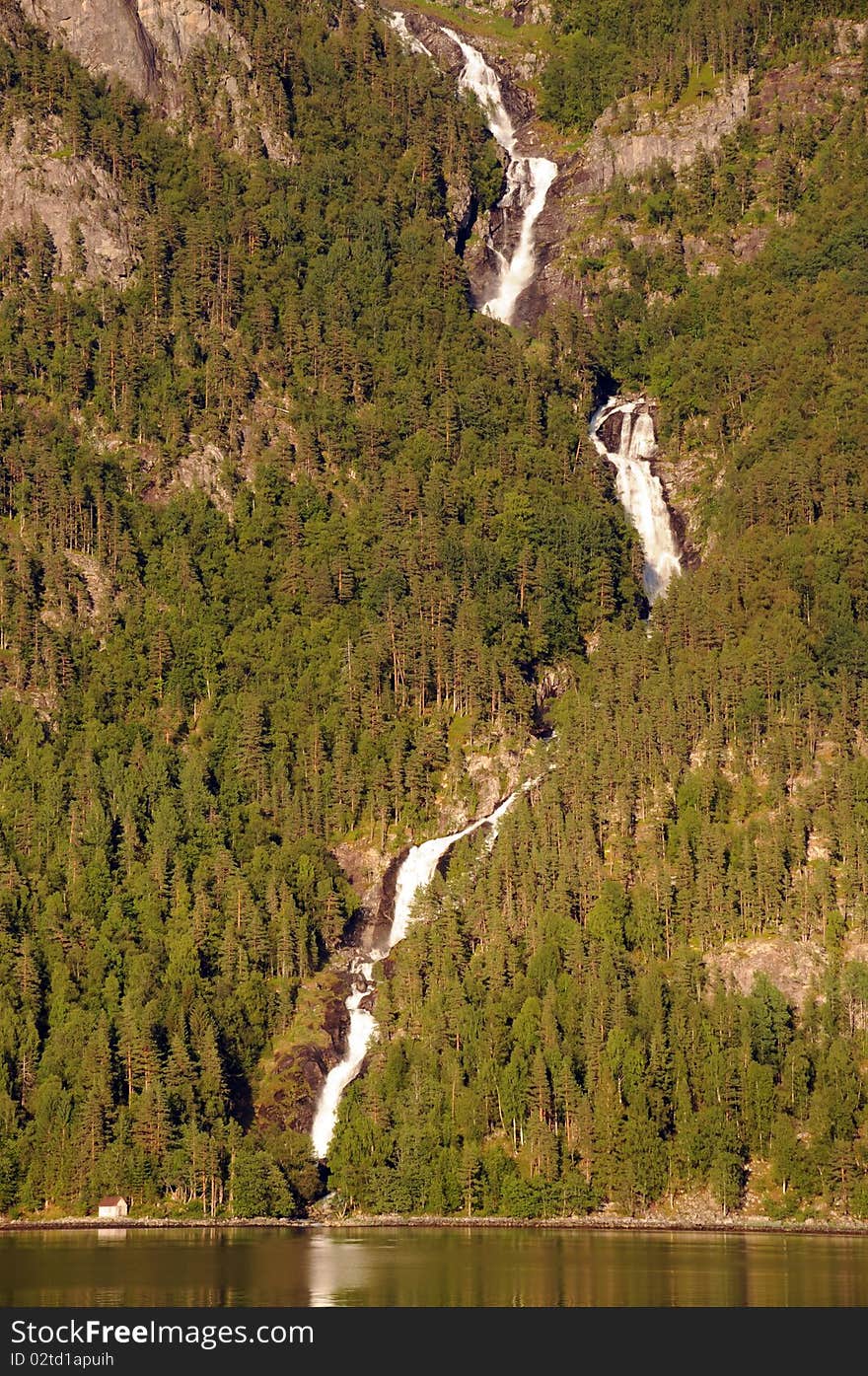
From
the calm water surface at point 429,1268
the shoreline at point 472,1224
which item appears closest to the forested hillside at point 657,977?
the shoreline at point 472,1224

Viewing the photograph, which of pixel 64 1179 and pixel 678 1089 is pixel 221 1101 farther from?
pixel 678 1089

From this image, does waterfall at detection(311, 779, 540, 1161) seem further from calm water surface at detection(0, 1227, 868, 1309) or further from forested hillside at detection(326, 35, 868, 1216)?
calm water surface at detection(0, 1227, 868, 1309)

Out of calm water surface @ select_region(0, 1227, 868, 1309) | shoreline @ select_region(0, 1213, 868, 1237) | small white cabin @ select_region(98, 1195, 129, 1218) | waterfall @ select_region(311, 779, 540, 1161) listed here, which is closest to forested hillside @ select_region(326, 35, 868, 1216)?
shoreline @ select_region(0, 1213, 868, 1237)

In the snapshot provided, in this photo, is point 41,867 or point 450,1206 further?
point 41,867

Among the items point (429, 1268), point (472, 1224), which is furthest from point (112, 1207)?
point (429, 1268)

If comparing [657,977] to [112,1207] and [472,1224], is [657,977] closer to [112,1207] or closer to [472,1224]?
[472,1224]

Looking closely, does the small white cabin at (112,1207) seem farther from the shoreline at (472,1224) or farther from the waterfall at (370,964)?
the waterfall at (370,964)
